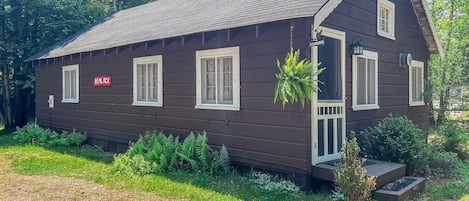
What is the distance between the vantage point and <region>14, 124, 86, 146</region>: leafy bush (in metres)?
10.3

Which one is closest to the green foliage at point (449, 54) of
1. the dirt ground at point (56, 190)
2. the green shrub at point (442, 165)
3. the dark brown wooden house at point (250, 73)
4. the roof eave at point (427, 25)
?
the roof eave at point (427, 25)

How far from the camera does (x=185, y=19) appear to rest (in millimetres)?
8281

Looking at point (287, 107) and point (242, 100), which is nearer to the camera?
point (287, 107)

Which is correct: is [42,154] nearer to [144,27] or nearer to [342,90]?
[144,27]

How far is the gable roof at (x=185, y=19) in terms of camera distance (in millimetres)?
5873

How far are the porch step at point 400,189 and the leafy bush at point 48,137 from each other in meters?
7.98

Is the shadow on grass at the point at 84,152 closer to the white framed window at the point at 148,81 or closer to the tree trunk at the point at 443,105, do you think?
the white framed window at the point at 148,81

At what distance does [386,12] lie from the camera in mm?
8547

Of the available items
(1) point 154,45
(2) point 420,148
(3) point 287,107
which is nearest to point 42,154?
(1) point 154,45

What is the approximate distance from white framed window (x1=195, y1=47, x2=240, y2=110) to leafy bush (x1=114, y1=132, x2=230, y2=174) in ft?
2.24

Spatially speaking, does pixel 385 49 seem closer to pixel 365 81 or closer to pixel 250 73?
pixel 365 81

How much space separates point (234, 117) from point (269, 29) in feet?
5.47

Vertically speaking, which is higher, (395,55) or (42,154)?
(395,55)

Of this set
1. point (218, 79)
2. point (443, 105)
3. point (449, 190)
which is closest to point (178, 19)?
point (218, 79)
